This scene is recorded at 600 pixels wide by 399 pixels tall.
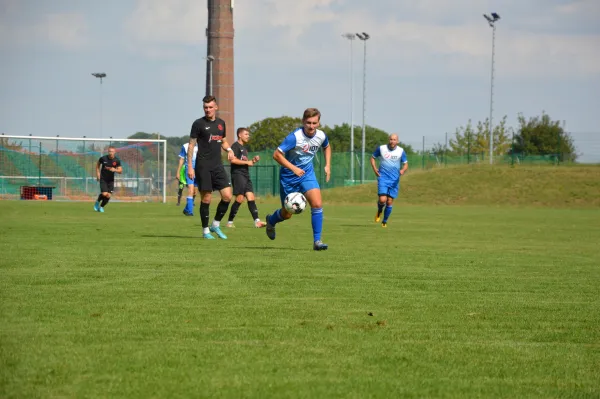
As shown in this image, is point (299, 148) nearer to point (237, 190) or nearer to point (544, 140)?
point (237, 190)

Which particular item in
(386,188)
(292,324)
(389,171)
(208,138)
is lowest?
(292,324)

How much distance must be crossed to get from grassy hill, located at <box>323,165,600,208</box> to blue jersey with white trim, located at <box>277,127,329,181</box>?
3634cm

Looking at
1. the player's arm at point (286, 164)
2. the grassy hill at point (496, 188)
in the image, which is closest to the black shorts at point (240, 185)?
the player's arm at point (286, 164)

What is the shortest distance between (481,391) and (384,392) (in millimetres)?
507

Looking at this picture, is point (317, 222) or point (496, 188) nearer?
point (317, 222)

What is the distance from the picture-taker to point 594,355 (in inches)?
238

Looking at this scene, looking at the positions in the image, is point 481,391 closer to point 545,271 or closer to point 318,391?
point 318,391

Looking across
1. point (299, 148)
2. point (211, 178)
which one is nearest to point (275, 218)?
point (299, 148)

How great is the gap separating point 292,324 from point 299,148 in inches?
273

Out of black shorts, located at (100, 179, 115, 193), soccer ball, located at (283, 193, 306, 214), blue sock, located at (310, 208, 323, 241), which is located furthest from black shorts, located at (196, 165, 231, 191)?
black shorts, located at (100, 179, 115, 193)

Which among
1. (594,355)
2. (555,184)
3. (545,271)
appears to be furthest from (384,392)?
(555,184)

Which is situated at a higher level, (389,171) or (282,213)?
(389,171)

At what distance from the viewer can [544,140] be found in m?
78.0

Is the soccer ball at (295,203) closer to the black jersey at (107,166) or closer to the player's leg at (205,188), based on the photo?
the player's leg at (205,188)
